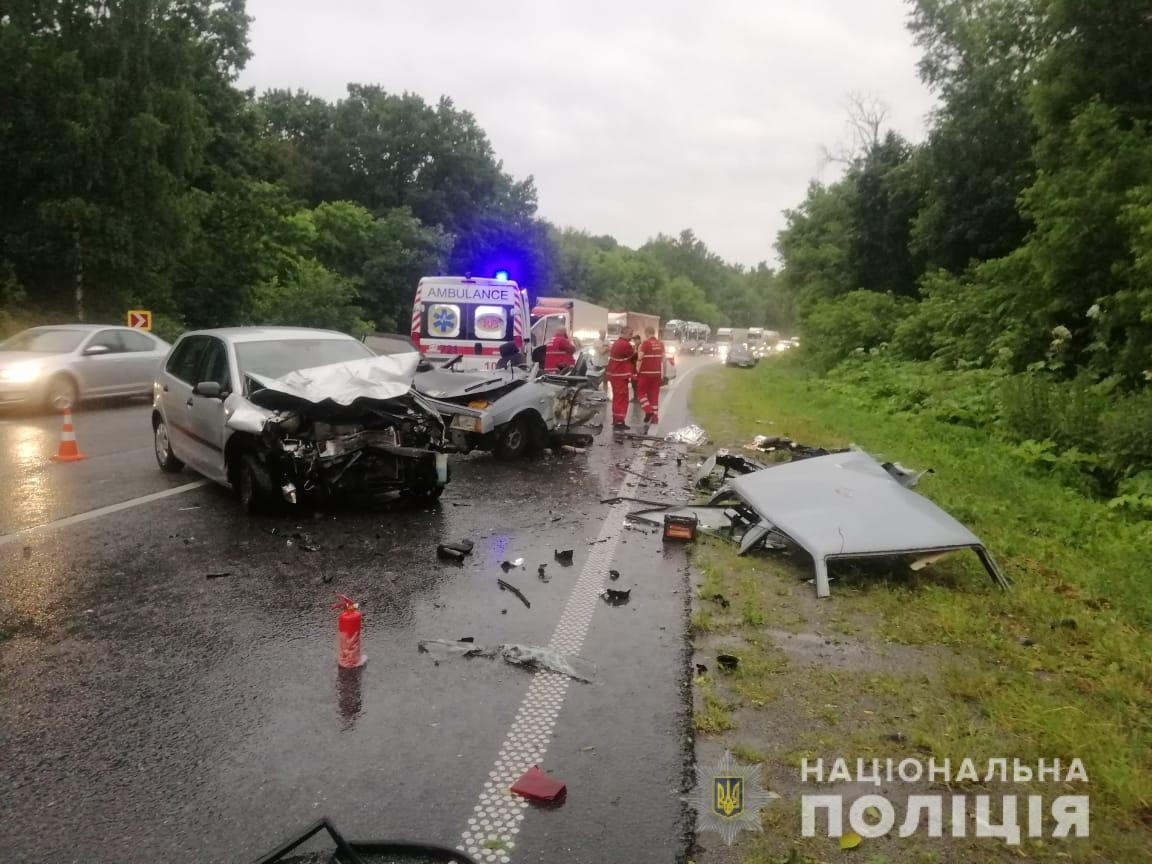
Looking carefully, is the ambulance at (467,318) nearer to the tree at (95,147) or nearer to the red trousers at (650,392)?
the red trousers at (650,392)

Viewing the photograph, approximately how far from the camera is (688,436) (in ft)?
42.9

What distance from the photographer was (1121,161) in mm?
12641

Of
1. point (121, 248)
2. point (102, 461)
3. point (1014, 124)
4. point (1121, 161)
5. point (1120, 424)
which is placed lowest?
point (102, 461)

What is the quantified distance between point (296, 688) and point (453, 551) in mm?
2239

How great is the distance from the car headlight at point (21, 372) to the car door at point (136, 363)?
1.56 meters

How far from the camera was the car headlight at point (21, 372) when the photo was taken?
41.5 feet

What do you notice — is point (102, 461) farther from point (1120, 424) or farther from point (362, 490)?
point (1120, 424)

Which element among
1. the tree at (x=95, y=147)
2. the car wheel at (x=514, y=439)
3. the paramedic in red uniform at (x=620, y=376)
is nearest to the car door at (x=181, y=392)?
the car wheel at (x=514, y=439)

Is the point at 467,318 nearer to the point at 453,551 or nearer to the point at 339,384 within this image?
the point at 339,384

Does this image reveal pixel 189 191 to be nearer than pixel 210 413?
No

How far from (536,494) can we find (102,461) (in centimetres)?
521

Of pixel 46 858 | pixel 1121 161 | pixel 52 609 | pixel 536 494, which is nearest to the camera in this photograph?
pixel 46 858

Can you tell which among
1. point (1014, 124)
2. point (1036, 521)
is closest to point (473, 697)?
point (1036, 521)

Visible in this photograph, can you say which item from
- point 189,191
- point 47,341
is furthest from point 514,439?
point 189,191
